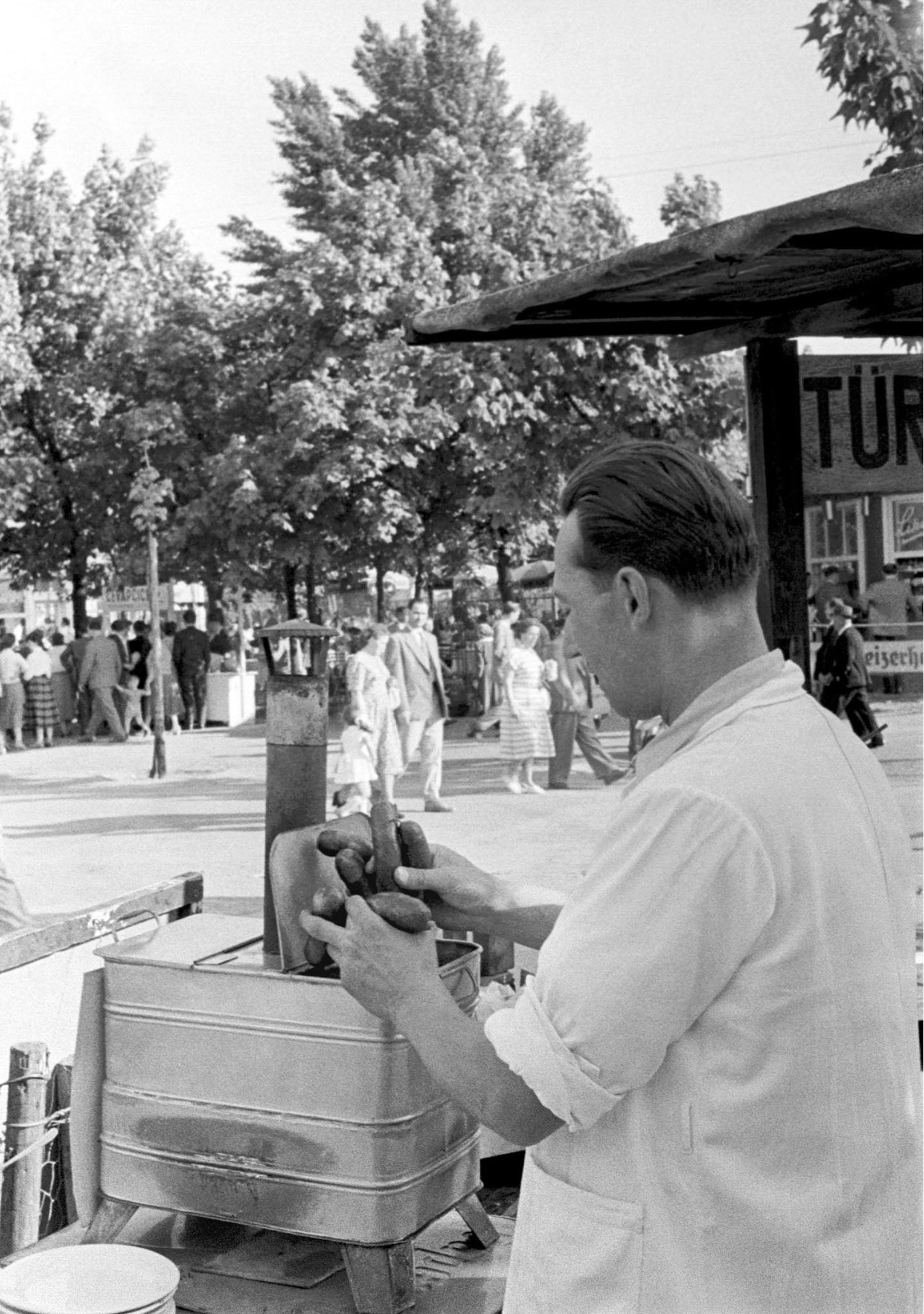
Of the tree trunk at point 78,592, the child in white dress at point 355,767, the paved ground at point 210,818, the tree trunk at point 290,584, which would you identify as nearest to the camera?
the paved ground at point 210,818

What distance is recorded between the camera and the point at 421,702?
13023 millimetres

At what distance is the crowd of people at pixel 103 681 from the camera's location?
821 inches

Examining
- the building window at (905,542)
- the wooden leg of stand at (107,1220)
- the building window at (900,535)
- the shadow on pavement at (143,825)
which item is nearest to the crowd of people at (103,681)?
the shadow on pavement at (143,825)

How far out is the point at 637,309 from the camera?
380 centimetres

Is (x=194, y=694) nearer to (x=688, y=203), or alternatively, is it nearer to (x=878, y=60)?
(x=688, y=203)

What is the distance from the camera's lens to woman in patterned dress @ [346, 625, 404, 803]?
37.8 ft

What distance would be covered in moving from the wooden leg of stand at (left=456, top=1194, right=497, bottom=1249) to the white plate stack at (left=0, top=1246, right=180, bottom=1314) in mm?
480

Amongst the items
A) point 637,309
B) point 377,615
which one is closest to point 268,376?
point 377,615

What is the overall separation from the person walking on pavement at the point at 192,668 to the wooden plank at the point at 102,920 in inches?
771

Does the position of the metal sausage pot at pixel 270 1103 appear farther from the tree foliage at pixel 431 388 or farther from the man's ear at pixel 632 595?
the tree foliage at pixel 431 388

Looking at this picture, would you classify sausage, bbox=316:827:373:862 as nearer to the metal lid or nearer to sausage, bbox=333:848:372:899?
sausage, bbox=333:848:372:899

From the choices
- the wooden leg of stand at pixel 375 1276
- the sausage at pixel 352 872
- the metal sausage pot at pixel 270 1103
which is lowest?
the wooden leg of stand at pixel 375 1276

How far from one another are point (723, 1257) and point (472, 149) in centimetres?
2802

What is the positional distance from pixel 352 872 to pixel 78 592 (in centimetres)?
2534
